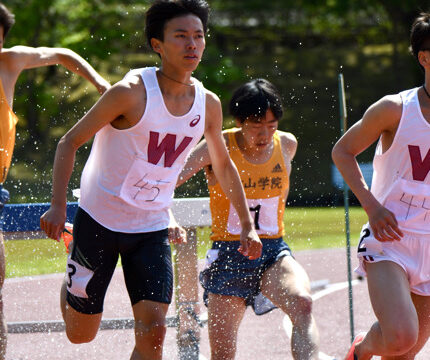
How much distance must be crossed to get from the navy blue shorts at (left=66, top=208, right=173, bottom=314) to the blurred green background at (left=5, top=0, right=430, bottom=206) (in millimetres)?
17681

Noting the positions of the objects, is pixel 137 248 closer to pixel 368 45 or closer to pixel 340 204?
pixel 340 204

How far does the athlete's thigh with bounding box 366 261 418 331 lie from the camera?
4.04 metres

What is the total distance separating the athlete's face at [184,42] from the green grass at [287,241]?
2273 millimetres

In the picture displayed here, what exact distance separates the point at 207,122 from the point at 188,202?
1.40 metres

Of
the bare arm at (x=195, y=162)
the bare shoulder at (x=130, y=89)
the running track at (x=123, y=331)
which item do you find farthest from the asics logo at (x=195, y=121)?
the running track at (x=123, y=331)

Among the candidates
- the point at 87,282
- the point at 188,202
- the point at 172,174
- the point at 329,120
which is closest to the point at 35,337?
the point at 188,202

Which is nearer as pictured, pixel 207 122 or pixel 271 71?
pixel 207 122

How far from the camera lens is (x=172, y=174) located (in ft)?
13.9

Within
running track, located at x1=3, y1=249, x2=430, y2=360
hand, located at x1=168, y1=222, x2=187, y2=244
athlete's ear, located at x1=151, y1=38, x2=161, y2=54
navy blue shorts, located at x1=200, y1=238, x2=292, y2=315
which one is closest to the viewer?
athlete's ear, located at x1=151, y1=38, x2=161, y2=54

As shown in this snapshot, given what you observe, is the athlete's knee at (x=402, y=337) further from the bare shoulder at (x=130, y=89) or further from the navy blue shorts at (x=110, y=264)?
the bare shoulder at (x=130, y=89)

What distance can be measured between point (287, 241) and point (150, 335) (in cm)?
1080

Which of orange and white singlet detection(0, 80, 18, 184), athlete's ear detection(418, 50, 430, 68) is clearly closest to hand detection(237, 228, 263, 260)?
athlete's ear detection(418, 50, 430, 68)

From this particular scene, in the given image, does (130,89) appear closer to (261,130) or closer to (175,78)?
(175,78)

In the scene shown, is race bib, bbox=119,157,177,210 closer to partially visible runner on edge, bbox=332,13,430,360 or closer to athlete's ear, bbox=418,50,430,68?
partially visible runner on edge, bbox=332,13,430,360
